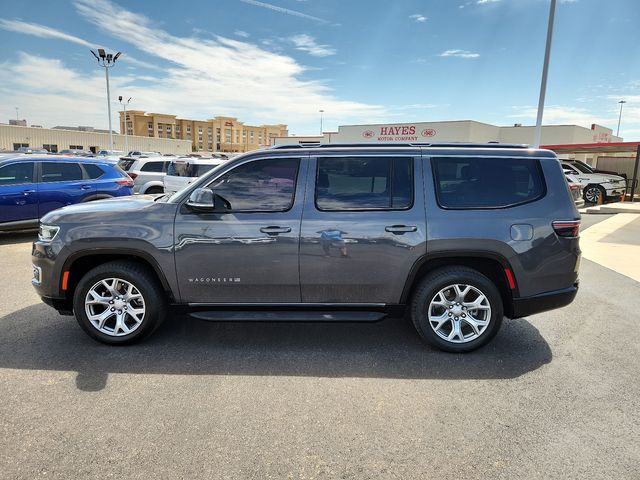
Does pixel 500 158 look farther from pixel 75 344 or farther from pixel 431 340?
pixel 75 344

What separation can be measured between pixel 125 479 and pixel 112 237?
2215mm

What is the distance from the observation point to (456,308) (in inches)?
160

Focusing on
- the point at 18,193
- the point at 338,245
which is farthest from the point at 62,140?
the point at 338,245

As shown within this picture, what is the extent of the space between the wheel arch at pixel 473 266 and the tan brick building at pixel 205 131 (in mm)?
124612

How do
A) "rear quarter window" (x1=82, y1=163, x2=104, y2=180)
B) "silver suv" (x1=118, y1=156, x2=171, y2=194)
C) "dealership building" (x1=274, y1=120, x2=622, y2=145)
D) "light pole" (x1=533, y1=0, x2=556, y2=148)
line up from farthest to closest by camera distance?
"dealership building" (x1=274, y1=120, x2=622, y2=145), "silver suv" (x1=118, y1=156, x2=171, y2=194), "light pole" (x1=533, y1=0, x2=556, y2=148), "rear quarter window" (x1=82, y1=163, x2=104, y2=180)

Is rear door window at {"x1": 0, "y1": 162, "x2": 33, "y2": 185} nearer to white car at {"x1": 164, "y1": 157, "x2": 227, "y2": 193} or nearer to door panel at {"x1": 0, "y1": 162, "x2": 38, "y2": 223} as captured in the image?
door panel at {"x1": 0, "y1": 162, "x2": 38, "y2": 223}

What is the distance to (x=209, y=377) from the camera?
3.62m

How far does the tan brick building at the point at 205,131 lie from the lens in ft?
401

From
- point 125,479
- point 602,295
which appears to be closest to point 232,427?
point 125,479

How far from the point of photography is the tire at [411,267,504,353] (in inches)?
158

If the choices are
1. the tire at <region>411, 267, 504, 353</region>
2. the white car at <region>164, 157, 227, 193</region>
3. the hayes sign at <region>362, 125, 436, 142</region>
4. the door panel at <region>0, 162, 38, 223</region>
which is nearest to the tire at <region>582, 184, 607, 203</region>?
the white car at <region>164, 157, 227, 193</region>

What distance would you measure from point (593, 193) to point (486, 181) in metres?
18.6

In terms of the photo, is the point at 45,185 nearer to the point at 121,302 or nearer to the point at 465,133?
the point at 121,302

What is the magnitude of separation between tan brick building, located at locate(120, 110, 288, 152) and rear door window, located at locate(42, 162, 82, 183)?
11802 centimetres
